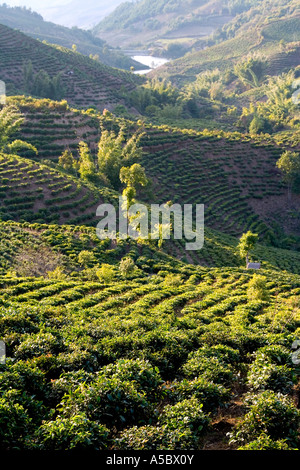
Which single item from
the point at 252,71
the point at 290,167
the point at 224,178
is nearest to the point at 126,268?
the point at 224,178

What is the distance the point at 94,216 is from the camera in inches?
1700

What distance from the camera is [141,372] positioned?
12.9 m

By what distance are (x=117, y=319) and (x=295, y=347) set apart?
879 centimetres

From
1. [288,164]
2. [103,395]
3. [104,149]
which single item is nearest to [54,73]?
[104,149]

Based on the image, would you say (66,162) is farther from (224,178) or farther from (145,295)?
(145,295)

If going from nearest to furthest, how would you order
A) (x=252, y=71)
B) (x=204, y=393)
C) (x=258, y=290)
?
(x=204, y=393) < (x=258, y=290) < (x=252, y=71)

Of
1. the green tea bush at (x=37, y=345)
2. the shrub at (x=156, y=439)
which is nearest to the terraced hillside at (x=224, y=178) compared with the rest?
the green tea bush at (x=37, y=345)

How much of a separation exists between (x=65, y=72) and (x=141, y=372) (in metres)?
112

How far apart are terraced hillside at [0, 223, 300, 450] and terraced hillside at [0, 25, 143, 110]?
279 ft

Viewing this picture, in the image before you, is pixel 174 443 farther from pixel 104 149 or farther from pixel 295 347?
pixel 104 149

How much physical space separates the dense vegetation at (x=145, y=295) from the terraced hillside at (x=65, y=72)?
7.55 m

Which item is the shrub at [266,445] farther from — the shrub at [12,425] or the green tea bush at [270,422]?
the shrub at [12,425]

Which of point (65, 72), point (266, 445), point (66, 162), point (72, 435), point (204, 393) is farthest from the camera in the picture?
point (65, 72)
